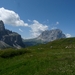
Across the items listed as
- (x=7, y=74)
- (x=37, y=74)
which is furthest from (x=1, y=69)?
(x=37, y=74)

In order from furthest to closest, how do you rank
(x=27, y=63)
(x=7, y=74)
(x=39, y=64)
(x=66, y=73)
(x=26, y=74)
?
(x=27, y=63) < (x=39, y=64) < (x=7, y=74) < (x=26, y=74) < (x=66, y=73)

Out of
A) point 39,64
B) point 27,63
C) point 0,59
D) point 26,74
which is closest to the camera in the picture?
point 26,74

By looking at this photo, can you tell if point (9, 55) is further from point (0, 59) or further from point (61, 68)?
point (61, 68)

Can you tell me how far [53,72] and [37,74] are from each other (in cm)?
220

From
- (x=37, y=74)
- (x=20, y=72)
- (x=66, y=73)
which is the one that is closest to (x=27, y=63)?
(x=20, y=72)

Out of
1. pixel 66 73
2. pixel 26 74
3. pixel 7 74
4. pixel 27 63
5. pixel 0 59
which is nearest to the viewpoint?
pixel 66 73

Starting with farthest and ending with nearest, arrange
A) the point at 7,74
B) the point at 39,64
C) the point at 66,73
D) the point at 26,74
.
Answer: the point at 39,64 → the point at 7,74 → the point at 26,74 → the point at 66,73

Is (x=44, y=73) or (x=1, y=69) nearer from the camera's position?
(x=44, y=73)

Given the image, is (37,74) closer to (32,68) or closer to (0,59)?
(32,68)

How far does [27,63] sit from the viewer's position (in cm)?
3116

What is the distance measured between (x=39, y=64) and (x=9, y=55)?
1410 cm

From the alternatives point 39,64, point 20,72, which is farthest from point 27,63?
point 20,72

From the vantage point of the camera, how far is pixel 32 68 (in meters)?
27.1

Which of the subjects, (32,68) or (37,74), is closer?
(37,74)
